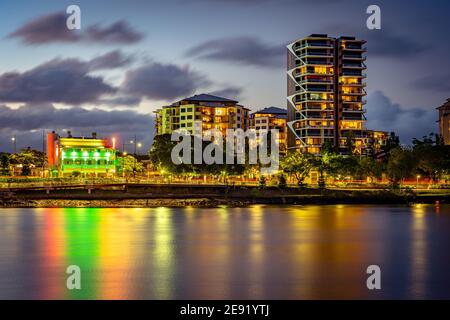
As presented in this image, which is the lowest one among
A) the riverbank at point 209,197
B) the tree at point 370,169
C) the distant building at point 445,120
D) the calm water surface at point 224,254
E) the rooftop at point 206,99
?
the calm water surface at point 224,254

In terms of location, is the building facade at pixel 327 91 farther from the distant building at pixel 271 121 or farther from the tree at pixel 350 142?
the distant building at pixel 271 121

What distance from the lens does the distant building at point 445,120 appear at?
15938cm

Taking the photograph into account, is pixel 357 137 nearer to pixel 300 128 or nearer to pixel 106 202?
pixel 300 128

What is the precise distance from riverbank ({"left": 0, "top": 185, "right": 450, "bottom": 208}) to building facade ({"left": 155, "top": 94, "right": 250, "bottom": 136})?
2934 inches

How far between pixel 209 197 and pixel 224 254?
4422 cm

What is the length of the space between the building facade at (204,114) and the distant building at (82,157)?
27.1 metres

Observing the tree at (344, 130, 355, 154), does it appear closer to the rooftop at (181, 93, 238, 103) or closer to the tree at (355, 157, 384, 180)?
the tree at (355, 157, 384, 180)

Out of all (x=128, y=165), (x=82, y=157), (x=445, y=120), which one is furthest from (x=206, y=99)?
(x=445, y=120)

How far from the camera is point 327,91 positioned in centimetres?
12850

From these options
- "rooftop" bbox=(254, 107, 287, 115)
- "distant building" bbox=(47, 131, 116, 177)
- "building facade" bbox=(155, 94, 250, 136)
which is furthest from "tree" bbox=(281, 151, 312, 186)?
"rooftop" bbox=(254, 107, 287, 115)

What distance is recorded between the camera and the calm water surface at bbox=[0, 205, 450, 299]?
26.8 m

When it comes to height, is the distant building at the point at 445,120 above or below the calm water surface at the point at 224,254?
above

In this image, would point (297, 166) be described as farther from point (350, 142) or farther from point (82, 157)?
point (82, 157)

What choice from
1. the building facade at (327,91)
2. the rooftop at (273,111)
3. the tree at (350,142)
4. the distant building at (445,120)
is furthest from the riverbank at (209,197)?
the rooftop at (273,111)
